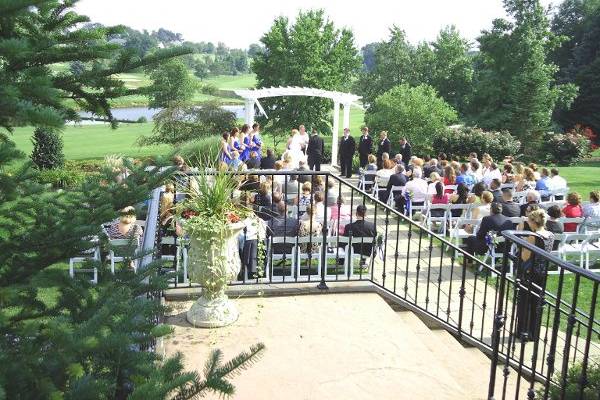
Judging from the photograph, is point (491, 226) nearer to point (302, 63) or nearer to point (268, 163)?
point (268, 163)

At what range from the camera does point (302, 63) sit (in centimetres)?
3184

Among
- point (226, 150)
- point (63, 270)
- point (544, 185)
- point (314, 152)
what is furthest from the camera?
point (314, 152)

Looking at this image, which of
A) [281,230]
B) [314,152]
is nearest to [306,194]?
[281,230]

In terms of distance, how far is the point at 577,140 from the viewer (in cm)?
3072

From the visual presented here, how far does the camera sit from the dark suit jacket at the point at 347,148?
1830cm

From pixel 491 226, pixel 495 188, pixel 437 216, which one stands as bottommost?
pixel 437 216

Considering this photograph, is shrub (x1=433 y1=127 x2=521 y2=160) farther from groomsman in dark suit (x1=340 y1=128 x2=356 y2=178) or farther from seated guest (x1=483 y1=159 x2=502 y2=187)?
seated guest (x1=483 y1=159 x2=502 y2=187)

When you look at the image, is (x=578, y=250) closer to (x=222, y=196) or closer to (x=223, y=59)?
(x=222, y=196)

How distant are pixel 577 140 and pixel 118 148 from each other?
2702cm

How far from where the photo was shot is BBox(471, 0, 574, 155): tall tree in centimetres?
3453

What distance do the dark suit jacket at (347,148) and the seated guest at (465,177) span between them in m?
4.96

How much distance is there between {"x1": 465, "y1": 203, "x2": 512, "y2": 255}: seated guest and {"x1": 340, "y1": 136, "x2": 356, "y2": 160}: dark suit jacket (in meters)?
8.83

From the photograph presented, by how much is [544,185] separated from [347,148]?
273 inches

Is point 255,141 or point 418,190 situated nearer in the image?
point 418,190
